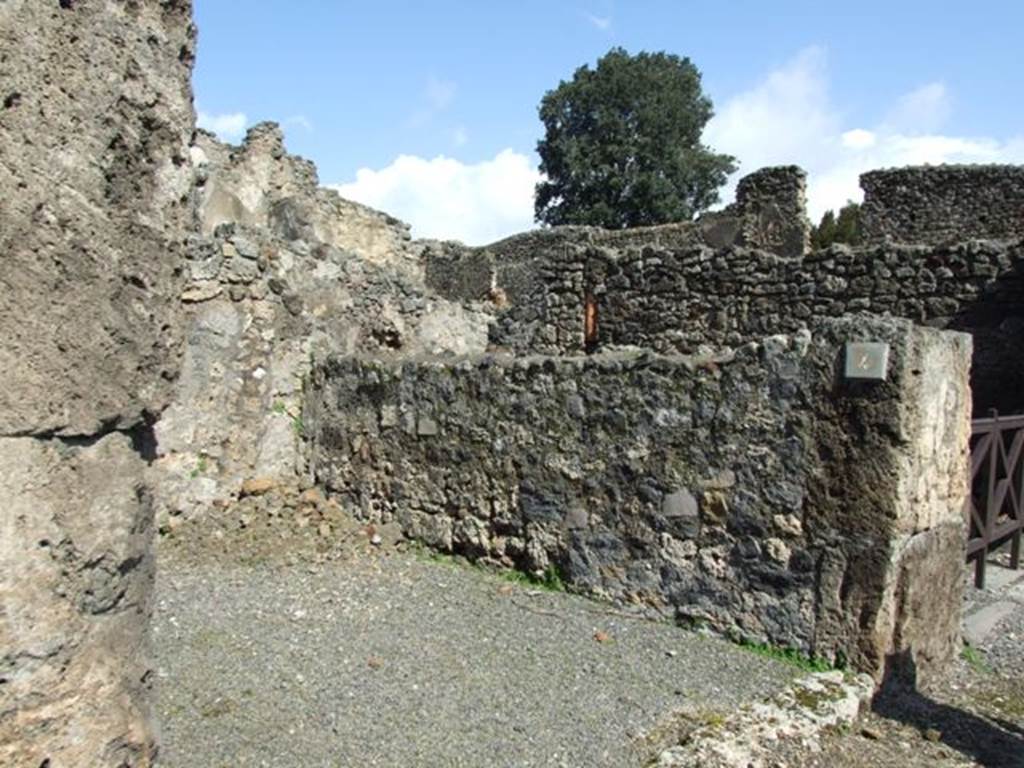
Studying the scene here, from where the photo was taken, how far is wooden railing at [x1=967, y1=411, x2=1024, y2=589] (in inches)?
242

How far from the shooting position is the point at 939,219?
16984mm

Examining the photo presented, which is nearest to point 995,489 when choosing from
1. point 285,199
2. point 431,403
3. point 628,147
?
point 431,403

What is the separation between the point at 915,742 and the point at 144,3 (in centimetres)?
424

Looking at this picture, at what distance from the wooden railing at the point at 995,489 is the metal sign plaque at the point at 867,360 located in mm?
1575

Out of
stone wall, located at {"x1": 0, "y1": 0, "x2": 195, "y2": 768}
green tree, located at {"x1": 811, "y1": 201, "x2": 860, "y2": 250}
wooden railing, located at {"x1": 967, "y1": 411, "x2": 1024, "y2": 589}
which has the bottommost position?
wooden railing, located at {"x1": 967, "y1": 411, "x2": 1024, "y2": 589}

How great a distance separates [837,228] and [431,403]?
27971 millimetres

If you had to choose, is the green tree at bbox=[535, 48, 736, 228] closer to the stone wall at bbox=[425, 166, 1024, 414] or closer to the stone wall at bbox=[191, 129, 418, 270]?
the stone wall at bbox=[191, 129, 418, 270]

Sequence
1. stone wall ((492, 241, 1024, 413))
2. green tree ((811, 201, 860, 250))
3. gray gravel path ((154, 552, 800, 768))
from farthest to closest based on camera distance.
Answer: green tree ((811, 201, 860, 250))
stone wall ((492, 241, 1024, 413))
gray gravel path ((154, 552, 800, 768))

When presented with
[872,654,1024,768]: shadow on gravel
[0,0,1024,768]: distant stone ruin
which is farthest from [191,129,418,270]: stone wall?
[872,654,1024,768]: shadow on gravel

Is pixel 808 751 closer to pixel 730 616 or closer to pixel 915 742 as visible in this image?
pixel 915 742

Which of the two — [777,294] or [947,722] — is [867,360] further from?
[777,294]

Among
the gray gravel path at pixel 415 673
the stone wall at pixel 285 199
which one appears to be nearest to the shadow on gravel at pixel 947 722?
the gray gravel path at pixel 415 673

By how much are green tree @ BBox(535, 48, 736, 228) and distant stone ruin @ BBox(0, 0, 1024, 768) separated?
32318mm

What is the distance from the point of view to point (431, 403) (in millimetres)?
6562
